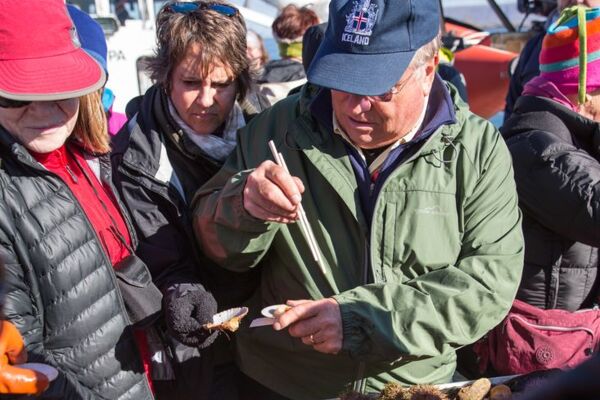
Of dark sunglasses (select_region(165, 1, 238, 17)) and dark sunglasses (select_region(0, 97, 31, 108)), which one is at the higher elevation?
dark sunglasses (select_region(165, 1, 238, 17))

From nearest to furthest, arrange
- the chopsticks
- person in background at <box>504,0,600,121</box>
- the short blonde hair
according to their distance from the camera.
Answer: the chopsticks → the short blonde hair → person in background at <box>504,0,600,121</box>

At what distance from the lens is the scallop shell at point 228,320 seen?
2.02 m

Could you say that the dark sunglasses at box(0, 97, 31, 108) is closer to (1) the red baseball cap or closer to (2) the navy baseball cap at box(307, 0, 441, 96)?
(1) the red baseball cap

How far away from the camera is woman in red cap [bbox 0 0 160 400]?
180cm

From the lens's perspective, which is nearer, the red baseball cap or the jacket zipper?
the red baseball cap

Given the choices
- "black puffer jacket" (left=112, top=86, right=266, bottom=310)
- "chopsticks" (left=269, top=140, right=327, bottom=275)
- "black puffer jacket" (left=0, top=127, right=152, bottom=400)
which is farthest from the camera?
"black puffer jacket" (left=112, top=86, right=266, bottom=310)

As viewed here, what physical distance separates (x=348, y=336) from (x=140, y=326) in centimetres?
58

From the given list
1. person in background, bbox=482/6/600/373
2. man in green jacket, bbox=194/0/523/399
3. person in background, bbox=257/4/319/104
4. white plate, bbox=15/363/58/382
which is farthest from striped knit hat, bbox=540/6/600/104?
person in background, bbox=257/4/319/104

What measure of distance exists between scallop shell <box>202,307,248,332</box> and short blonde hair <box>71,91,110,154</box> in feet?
1.90

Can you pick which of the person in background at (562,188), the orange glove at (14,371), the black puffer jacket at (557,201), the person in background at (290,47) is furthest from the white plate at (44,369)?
the person in background at (290,47)

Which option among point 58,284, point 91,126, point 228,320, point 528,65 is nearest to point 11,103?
point 91,126

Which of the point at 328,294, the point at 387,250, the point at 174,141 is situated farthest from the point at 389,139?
the point at 174,141

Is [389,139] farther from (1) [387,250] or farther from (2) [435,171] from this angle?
(1) [387,250]

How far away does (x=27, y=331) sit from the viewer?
176cm
